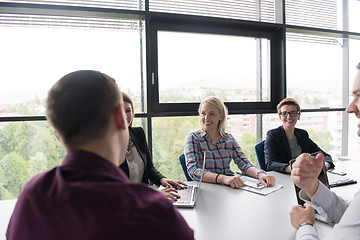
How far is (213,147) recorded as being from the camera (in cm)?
257

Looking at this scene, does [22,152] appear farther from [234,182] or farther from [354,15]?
[354,15]

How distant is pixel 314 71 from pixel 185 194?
321cm

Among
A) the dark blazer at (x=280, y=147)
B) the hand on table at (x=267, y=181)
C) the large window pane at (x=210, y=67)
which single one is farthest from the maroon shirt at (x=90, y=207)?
the large window pane at (x=210, y=67)

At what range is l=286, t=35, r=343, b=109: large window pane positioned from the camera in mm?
3875

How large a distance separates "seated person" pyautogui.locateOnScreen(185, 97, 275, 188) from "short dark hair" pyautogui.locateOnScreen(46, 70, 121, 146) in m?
1.67

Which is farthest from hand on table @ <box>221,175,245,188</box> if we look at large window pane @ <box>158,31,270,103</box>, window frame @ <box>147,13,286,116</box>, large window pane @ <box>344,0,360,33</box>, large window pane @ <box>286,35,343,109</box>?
large window pane @ <box>344,0,360,33</box>

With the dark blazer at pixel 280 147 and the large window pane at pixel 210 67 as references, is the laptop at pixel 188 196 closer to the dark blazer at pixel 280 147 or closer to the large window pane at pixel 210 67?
the dark blazer at pixel 280 147

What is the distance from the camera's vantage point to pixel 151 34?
309 cm

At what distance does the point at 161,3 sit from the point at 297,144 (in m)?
2.19

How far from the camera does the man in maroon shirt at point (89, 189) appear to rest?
583 millimetres

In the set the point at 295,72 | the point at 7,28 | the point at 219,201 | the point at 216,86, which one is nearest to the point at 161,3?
the point at 216,86

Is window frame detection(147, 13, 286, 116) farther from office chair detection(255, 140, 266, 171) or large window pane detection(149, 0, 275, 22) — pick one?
office chair detection(255, 140, 266, 171)

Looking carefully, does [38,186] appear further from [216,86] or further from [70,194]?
[216,86]

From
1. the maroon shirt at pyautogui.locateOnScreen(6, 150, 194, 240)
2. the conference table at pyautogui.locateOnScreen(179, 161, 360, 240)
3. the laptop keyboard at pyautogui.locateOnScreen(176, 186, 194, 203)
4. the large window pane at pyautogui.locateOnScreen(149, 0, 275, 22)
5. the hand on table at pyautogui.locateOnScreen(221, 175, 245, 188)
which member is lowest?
the conference table at pyautogui.locateOnScreen(179, 161, 360, 240)
